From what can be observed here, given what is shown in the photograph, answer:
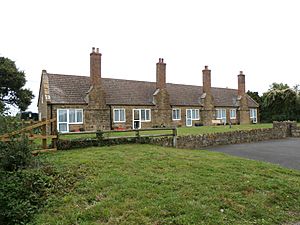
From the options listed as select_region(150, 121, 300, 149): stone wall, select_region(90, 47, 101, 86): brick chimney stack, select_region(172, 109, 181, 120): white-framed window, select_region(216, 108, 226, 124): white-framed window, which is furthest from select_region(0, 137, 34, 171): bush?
select_region(216, 108, 226, 124): white-framed window

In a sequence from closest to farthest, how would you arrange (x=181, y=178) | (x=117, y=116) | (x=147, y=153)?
(x=181, y=178)
(x=147, y=153)
(x=117, y=116)

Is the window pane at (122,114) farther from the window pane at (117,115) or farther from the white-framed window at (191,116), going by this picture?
the white-framed window at (191,116)

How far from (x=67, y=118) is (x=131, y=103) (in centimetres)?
670

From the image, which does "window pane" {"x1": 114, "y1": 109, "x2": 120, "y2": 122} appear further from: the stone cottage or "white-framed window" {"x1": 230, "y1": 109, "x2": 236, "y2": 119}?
"white-framed window" {"x1": 230, "y1": 109, "x2": 236, "y2": 119}

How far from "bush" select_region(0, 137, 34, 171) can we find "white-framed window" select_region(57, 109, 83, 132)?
49.1 ft

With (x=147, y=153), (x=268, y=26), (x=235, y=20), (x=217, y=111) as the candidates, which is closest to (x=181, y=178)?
(x=147, y=153)

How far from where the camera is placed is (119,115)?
2666 centimetres

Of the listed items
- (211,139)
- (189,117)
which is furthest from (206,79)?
(211,139)

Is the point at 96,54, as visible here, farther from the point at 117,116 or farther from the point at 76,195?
the point at 76,195

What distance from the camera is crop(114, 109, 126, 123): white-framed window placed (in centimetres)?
2642

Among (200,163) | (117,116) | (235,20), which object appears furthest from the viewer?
(117,116)

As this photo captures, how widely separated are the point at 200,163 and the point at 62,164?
176 inches

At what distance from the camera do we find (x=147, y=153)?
35.2 feet

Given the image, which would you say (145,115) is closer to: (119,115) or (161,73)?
(119,115)
